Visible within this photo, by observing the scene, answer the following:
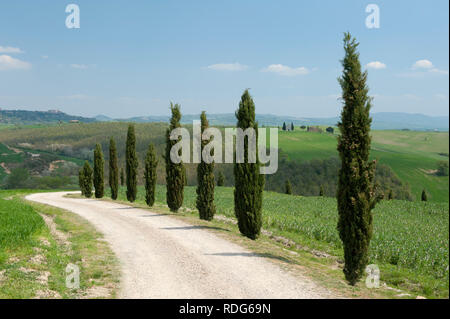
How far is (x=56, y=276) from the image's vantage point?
36.7 ft

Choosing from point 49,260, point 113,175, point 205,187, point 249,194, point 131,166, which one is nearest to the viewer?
point 49,260

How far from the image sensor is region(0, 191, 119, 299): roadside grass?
9.78 m

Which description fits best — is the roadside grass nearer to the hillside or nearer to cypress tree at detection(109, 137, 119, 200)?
cypress tree at detection(109, 137, 119, 200)

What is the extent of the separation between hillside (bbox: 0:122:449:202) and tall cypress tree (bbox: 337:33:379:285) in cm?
10050

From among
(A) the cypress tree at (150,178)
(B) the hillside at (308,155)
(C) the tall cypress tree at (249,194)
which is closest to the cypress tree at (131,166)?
(A) the cypress tree at (150,178)

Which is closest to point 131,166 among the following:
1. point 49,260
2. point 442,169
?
point 49,260

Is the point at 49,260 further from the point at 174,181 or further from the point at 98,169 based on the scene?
the point at 98,169

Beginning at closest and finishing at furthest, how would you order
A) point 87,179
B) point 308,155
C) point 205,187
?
point 205,187 < point 87,179 < point 308,155

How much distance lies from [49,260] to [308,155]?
147 metres

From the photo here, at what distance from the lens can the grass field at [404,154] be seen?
5032 inches

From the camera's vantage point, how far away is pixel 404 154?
526ft

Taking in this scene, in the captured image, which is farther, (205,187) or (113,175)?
(113,175)

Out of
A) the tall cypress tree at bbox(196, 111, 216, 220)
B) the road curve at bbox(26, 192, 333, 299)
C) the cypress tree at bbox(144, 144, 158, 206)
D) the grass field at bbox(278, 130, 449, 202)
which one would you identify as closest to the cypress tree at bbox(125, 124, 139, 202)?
the cypress tree at bbox(144, 144, 158, 206)
